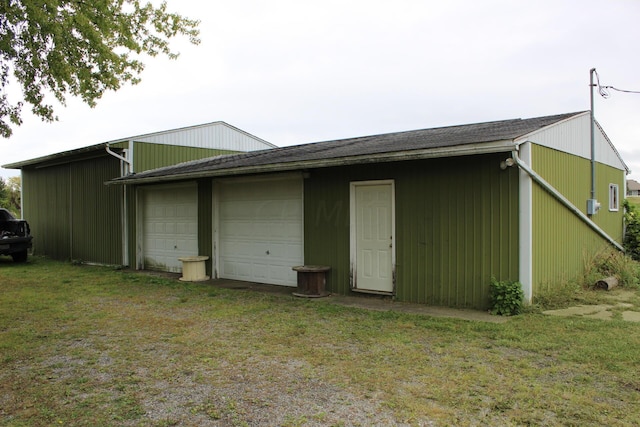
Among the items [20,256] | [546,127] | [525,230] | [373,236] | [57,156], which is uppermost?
[57,156]

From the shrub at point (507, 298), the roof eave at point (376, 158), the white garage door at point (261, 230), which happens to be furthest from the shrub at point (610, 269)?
the white garage door at point (261, 230)

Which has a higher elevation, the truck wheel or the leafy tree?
the leafy tree

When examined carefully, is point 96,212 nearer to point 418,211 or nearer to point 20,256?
point 20,256

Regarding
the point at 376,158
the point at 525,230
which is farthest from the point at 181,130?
the point at 525,230

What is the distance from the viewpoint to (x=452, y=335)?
16.9 feet

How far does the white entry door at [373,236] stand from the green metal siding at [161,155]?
683 centimetres

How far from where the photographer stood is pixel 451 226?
6648 mm

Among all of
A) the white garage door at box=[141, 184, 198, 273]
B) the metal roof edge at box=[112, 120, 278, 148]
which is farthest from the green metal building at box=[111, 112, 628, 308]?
the metal roof edge at box=[112, 120, 278, 148]

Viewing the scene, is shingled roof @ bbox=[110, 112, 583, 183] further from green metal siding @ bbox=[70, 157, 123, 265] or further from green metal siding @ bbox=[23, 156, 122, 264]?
green metal siding @ bbox=[23, 156, 122, 264]

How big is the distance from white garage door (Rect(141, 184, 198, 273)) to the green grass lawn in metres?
3.90

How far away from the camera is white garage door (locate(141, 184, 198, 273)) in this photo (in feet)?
34.9

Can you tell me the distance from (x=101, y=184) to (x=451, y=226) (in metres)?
A: 10.1

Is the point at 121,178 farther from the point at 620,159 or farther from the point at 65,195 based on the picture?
the point at 620,159

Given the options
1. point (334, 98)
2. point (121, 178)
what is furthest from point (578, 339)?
point (334, 98)
